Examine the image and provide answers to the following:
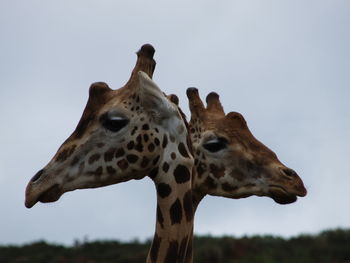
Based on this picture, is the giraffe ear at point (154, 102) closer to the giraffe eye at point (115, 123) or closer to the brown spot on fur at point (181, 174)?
the giraffe eye at point (115, 123)

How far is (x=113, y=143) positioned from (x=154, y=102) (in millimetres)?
461

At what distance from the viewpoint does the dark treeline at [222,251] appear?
55.1ft

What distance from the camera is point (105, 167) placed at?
17.4 feet

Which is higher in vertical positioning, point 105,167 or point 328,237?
point 328,237

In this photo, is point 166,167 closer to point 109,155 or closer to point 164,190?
point 164,190

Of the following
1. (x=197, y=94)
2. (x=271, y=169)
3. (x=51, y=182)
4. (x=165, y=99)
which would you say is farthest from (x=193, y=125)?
(x=51, y=182)

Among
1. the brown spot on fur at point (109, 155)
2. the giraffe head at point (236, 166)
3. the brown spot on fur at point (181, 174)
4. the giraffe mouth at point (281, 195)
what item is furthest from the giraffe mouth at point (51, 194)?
the giraffe mouth at point (281, 195)

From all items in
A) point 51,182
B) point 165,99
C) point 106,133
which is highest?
point 165,99

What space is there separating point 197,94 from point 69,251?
11987mm

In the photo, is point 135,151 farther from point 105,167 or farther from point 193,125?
point 193,125

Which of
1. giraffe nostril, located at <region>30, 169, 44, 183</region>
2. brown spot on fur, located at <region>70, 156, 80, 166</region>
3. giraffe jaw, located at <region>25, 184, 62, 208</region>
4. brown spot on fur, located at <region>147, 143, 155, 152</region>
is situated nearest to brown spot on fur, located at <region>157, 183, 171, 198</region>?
brown spot on fur, located at <region>147, 143, 155, 152</region>

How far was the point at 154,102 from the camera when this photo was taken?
548 centimetres

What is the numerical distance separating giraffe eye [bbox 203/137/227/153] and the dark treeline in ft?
30.0

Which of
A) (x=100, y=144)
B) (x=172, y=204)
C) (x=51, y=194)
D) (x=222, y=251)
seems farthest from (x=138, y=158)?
(x=222, y=251)
